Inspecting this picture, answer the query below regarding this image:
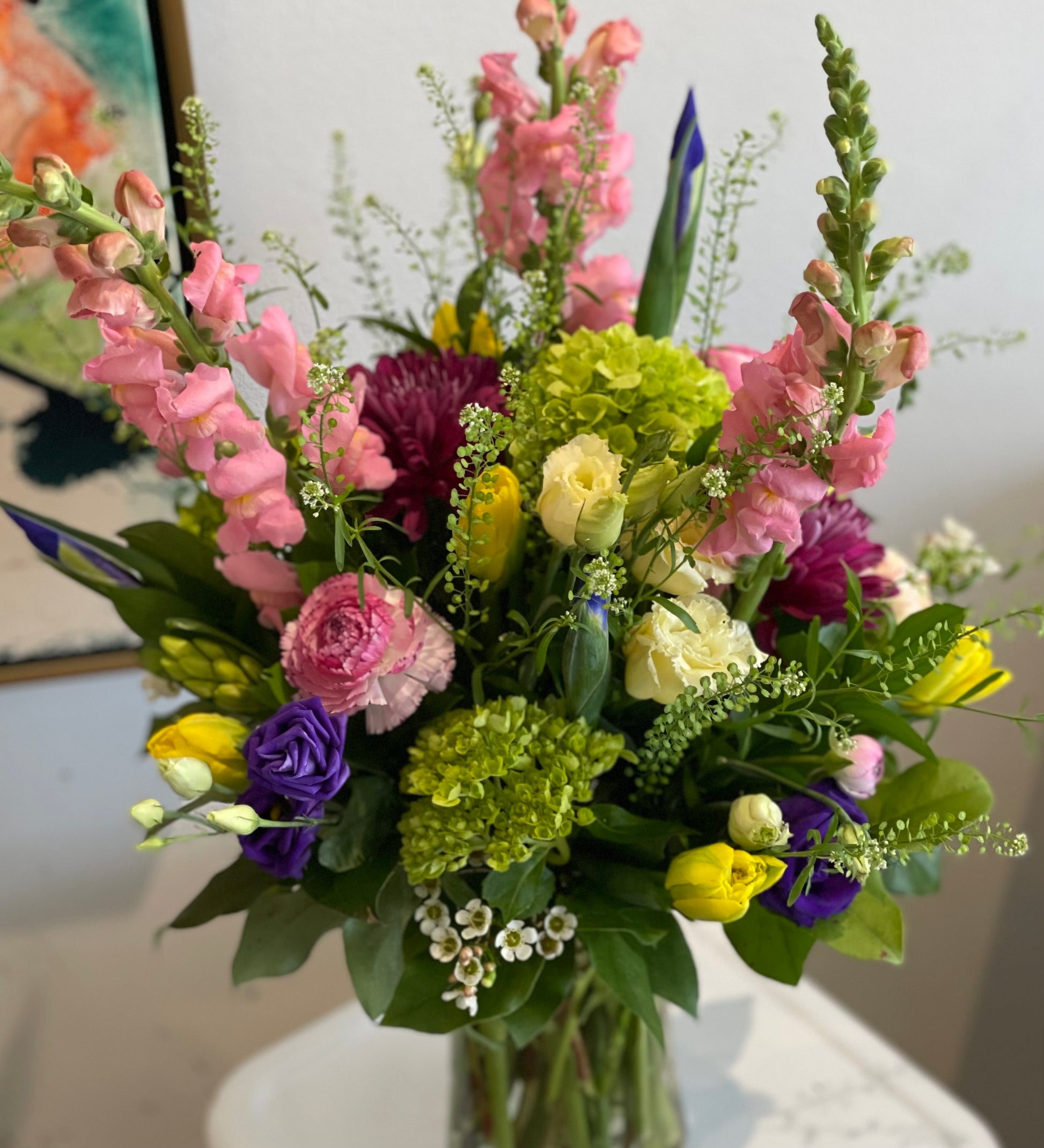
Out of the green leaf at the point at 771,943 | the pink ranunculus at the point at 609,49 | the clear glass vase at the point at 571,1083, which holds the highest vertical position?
the pink ranunculus at the point at 609,49

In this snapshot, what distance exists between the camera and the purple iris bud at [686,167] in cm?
49

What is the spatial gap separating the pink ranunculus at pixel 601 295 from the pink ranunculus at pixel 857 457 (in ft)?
0.60

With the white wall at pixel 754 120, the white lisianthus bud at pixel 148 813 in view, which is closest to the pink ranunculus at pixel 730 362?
the white wall at pixel 754 120

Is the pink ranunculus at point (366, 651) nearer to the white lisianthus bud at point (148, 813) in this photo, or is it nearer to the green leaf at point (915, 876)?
the white lisianthus bud at point (148, 813)

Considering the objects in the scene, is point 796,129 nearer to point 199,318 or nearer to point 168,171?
point 168,171

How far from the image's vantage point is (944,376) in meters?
0.95

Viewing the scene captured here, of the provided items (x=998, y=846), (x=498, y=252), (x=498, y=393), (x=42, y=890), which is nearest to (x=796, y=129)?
(x=498, y=252)

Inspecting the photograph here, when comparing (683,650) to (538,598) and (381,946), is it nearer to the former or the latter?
(538,598)

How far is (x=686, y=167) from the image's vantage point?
1.61ft

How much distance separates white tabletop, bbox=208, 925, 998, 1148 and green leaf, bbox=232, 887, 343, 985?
38cm

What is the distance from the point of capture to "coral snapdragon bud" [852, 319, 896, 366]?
311 mm

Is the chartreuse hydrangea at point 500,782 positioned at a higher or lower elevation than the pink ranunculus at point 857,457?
lower

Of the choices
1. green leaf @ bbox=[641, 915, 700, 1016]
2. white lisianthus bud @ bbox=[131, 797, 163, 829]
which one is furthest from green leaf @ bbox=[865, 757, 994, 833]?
white lisianthus bud @ bbox=[131, 797, 163, 829]

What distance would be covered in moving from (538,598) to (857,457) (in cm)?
15
